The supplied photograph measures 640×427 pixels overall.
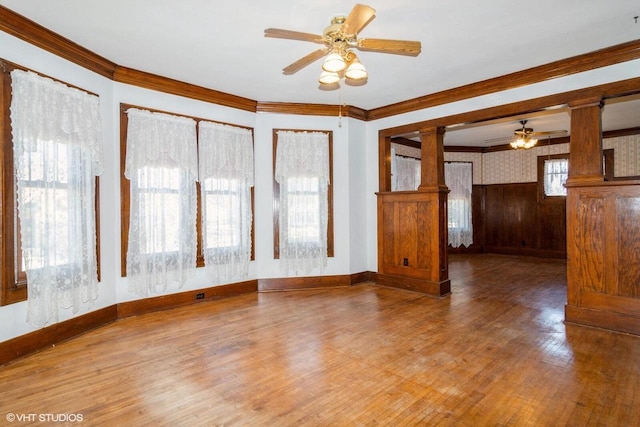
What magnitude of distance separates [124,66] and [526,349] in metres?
5.18

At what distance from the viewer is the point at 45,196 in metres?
3.09

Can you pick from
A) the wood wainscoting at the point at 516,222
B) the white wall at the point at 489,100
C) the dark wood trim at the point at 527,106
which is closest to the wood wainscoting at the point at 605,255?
the dark wood trim at the point at 527,106

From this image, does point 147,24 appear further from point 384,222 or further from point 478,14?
point 384,222

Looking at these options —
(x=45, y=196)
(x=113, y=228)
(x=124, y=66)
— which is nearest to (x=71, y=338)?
(x=113, y=228)

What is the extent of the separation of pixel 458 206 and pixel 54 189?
8.45m

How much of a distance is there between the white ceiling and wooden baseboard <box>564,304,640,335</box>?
277 centimetres

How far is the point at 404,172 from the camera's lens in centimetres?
777

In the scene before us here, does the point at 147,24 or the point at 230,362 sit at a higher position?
the point at 147,24

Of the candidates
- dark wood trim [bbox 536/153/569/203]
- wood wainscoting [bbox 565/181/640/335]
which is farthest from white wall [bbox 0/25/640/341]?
dark wood trim [bbox 536/153/569/203]

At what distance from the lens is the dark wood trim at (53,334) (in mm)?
2918

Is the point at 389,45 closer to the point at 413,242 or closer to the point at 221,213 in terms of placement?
the point at 221,213

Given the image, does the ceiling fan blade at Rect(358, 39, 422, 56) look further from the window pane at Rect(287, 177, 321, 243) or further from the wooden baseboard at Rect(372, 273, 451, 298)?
the wooden baseboard at Rect(372, 273, 451, 298)

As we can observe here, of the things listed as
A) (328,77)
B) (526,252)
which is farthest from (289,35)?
(526,252)

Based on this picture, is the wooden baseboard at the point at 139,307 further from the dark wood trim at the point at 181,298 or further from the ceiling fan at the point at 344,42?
the ceiling fan at the point at 344,42
